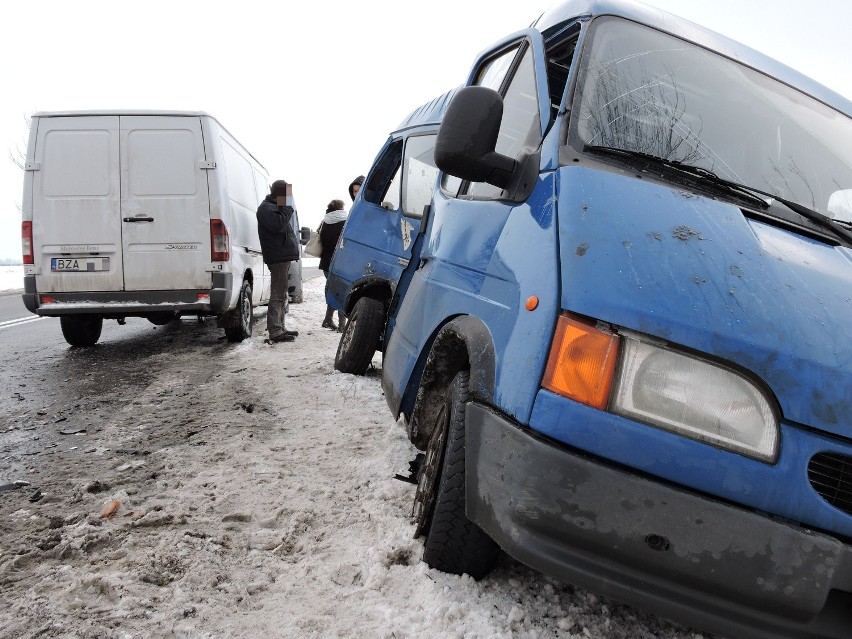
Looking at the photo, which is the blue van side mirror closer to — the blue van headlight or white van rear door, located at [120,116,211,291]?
the blue van headlight

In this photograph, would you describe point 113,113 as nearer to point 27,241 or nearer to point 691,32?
point 27,241

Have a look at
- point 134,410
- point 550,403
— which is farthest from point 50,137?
point 550,403

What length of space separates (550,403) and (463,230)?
1137 mm

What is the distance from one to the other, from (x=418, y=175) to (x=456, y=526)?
11.3 ft

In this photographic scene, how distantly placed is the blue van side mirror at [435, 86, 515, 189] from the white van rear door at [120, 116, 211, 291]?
16.7 feet

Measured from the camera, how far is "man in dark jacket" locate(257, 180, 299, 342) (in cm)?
748

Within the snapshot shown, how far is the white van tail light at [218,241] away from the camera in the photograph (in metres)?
6.70

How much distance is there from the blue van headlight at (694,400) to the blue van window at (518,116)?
3.59 ft

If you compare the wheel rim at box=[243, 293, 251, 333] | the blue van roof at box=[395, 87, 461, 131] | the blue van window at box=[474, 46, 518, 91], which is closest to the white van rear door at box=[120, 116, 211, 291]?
the wheel rim at box=[243, 293, 251, 333]

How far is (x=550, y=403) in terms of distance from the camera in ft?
5.41

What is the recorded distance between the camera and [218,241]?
6715mm

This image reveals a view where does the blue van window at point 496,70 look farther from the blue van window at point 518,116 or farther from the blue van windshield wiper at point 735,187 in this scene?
the blue van windshield wiper at point 735,187

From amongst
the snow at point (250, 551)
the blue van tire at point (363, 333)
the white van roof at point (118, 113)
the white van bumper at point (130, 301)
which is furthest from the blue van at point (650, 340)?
the white van roof at point (118, 113)

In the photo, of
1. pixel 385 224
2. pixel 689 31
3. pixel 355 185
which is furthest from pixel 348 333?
pixel 689 31
